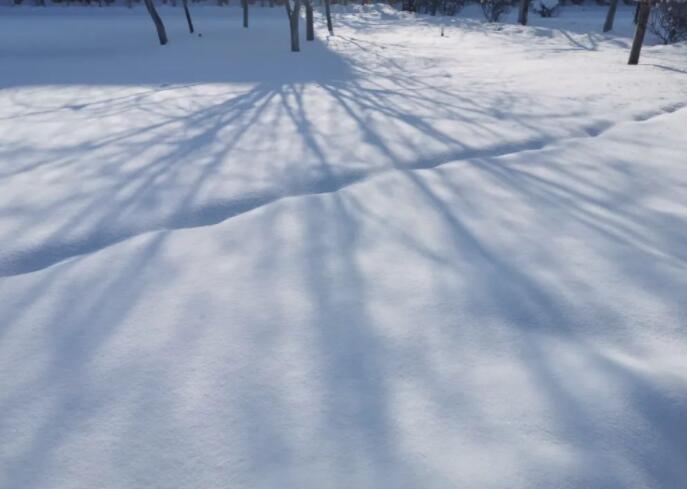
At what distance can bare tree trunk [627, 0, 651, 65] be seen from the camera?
846 cm

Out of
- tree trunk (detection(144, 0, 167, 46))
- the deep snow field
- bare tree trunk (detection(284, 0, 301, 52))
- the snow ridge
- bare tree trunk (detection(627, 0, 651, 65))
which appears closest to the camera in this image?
the deep snow field

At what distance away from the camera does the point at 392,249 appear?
2.88m

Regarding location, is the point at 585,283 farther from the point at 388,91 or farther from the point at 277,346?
the point at 388,91

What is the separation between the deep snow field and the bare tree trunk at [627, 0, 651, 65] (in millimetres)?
3865

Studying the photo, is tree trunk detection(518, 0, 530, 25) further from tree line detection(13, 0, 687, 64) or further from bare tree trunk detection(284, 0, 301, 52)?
bare tree trunk detection(284, 0, 301, 52)

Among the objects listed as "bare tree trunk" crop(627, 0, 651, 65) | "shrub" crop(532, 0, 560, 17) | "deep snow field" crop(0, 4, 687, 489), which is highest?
"shrub" crop(532, 0, 560, 17)

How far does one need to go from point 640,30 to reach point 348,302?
394 inches

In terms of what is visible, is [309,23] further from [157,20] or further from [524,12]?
[524,12]

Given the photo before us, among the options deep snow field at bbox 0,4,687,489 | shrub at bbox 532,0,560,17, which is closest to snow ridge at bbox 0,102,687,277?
deep snow field at bbox 0,4,687,489

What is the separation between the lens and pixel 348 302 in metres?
2.38

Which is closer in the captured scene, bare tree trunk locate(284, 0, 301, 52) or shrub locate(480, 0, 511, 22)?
bare tree trunk locate(284, 0, 301, 52)

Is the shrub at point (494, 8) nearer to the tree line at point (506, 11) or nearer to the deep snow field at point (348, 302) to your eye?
the tree line at point (506, 11)

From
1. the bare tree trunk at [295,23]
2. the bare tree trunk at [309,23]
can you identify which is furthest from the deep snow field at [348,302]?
the bare tree trunk at [309,23]

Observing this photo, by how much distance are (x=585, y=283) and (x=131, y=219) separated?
9.98ft
